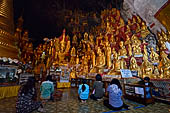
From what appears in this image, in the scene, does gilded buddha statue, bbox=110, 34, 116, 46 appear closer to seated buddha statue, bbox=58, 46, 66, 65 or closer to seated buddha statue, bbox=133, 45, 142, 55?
seated buddha statue, bbox=133, 45, 142, 55

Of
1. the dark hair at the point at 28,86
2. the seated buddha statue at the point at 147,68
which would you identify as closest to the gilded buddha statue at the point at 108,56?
the seated buddha statue at the point at 147,68

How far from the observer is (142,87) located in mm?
3334

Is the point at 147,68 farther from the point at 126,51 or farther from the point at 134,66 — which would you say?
the point at 126,51

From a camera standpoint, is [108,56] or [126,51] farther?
[108,56]

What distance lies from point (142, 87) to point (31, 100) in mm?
3617

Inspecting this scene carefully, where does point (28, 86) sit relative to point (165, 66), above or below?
below

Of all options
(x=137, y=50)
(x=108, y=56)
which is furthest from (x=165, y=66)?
(x=108, y=56)

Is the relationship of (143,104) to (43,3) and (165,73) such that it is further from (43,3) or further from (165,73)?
(43,3)

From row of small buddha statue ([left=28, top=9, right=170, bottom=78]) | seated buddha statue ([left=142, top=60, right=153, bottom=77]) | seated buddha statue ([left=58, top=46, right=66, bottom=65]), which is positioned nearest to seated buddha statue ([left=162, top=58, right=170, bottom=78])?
row of small buddha statue ([left=28, top=9, right=170, bottom=78])

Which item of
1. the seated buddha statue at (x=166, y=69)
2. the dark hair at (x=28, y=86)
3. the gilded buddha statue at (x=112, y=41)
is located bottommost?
the dark hair at (x=28, y=86)

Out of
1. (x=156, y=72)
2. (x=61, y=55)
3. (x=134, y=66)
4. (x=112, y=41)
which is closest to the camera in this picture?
(x=156, y=72)

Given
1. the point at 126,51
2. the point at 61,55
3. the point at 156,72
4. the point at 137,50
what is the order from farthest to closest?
the point at 61,55, the point at 126,51, the point at 137,50, the point at 156,72

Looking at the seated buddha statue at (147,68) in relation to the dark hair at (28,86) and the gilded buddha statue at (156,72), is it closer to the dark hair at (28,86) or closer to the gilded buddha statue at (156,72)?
the gilded buddha statue at (156,72)

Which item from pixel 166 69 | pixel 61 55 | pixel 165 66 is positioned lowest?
pixel 166 69
